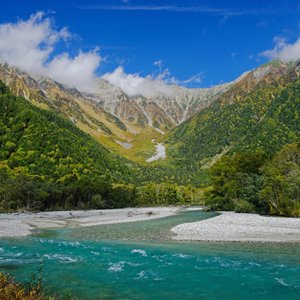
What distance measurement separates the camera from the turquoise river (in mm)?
23141

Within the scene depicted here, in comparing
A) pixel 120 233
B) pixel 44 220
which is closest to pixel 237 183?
pixel 44 220

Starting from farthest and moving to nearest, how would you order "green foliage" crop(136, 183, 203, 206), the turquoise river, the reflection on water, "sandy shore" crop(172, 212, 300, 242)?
1. "green foliage" crop(136, 183, 203, 206)
2. the reflection on water
3. "sandy shore" crop(172, 212, 300, 242)
4. the turquoise river

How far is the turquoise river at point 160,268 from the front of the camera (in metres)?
23.1

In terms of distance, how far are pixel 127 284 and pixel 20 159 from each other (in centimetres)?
17091

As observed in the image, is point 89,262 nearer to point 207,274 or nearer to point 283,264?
point 207,274

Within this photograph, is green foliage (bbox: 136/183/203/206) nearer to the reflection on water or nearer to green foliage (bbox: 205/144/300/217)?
green foliage (bbox: 205/144/300/217)

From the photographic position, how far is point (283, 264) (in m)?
30.0

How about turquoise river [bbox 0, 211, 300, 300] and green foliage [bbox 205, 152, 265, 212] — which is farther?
green foliage [bbox 205, 152, 265, 212]

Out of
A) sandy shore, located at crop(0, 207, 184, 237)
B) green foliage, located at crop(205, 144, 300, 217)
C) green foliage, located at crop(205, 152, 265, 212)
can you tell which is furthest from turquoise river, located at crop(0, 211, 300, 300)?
green foliage, located at crop(205, 152, 265, 212)

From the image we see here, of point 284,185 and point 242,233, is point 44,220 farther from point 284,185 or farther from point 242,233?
point 284,185

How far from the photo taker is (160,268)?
30203 mm

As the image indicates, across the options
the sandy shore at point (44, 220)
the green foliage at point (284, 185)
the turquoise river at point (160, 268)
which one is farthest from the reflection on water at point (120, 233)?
the green foliage at point (284, 185)

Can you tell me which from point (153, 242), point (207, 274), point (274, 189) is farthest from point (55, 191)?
point (207, 274)

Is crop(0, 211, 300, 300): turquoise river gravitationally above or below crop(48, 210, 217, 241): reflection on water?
below
